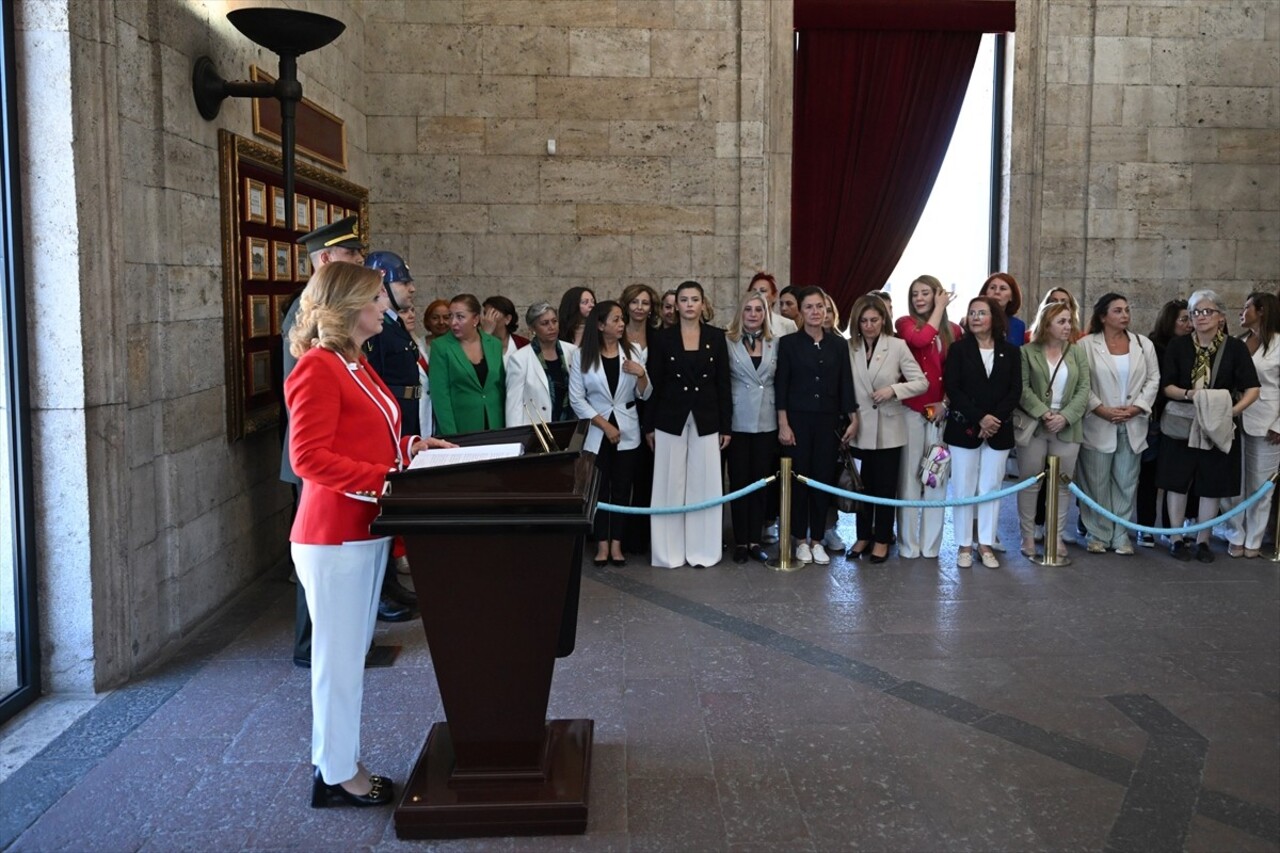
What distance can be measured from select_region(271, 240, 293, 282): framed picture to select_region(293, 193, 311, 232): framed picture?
32 centimetres

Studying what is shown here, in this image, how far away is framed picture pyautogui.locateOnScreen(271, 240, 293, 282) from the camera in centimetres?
632

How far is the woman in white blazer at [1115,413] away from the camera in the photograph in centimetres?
694

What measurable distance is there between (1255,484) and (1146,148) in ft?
13.2

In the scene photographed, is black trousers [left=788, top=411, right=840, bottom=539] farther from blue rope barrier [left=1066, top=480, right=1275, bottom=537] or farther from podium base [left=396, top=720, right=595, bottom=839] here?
podium base [left=396, top=720, right=595, bottom=839]

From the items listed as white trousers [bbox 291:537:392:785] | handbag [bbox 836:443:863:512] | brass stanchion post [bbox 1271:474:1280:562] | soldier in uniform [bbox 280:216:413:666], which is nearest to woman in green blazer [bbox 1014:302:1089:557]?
handbag [bbox 836:443:863:512]

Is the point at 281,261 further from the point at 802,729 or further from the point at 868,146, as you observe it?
the point at 868,146

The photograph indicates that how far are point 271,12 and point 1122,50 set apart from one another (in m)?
7.53

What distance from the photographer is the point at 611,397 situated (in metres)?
6.61

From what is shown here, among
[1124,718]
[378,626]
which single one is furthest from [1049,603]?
[378,626]

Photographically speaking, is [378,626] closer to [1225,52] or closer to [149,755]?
[149,755]

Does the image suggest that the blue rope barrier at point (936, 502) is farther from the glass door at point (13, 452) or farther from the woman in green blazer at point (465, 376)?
the glass door at point (13, 452)

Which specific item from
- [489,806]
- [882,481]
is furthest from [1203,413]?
[489,806]

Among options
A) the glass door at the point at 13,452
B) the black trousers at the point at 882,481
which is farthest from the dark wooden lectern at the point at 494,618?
the black trousers at the point at 882,481

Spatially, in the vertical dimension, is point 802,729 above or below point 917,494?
below
